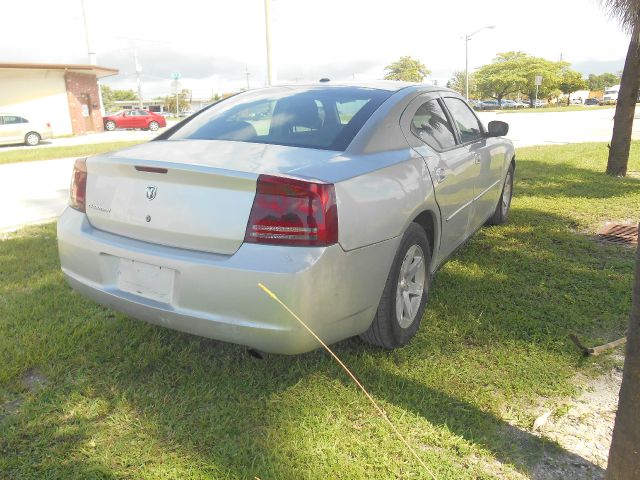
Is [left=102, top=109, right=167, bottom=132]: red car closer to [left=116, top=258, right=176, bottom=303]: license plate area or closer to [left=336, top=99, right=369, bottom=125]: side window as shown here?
[left=336, top=99, right=369, bottom=125]: side window

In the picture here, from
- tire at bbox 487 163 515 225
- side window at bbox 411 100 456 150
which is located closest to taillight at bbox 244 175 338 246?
side window at bbox 411 100 456 150

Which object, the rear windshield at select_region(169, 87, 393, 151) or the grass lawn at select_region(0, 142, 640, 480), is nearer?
the grass lawn at select_region(0, 142, 640, 480)

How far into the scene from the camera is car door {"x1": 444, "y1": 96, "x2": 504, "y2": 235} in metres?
4.04

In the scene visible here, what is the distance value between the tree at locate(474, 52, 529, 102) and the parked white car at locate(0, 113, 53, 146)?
55907 mm

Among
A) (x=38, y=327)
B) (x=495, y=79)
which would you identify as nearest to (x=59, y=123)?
(x=38, y=327)

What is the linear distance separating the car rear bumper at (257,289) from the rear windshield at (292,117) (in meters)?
0.72

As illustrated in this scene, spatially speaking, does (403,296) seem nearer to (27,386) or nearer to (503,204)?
(27,386)

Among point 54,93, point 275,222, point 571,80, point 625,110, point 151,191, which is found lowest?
point 275,222

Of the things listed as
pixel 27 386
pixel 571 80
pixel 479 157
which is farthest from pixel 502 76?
pixel 27 386

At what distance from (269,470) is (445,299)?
199cm

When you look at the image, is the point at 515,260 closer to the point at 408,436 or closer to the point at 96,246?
the point at 408,436

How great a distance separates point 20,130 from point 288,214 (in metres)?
23.9

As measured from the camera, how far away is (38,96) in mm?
27703

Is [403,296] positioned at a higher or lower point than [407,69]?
lower
